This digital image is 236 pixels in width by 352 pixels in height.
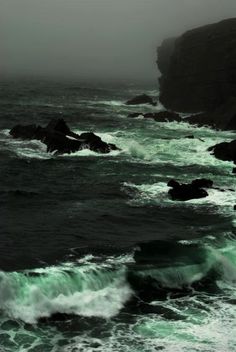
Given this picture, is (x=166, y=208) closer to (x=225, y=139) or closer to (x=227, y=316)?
(x=227, y=316)

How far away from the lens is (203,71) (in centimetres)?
7562

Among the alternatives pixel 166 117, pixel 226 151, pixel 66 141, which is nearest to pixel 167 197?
pixel 226 151

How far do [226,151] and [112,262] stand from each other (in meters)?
23.8

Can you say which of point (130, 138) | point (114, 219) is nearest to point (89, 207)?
point (114, 219)

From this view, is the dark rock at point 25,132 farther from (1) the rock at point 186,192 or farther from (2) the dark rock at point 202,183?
(1) the rock at point 186,192

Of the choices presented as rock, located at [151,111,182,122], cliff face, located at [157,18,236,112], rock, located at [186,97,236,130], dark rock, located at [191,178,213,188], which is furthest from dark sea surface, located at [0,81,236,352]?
cliff face, located at [157,18,236,112]

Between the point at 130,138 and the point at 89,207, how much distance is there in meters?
24.3

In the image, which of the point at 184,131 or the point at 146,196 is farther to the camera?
the point at 184,131

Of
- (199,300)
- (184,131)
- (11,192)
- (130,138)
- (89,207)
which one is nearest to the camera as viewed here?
(199,300)

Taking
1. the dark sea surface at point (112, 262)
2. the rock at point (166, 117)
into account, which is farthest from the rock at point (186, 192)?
the rock at point (166, 117)

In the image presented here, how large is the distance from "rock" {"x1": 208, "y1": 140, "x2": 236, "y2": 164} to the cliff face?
93.4 ft

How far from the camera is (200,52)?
77812 mm

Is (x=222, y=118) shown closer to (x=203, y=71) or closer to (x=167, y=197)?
(x=203, y=71)

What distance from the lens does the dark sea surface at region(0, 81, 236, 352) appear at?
51.5 ft
